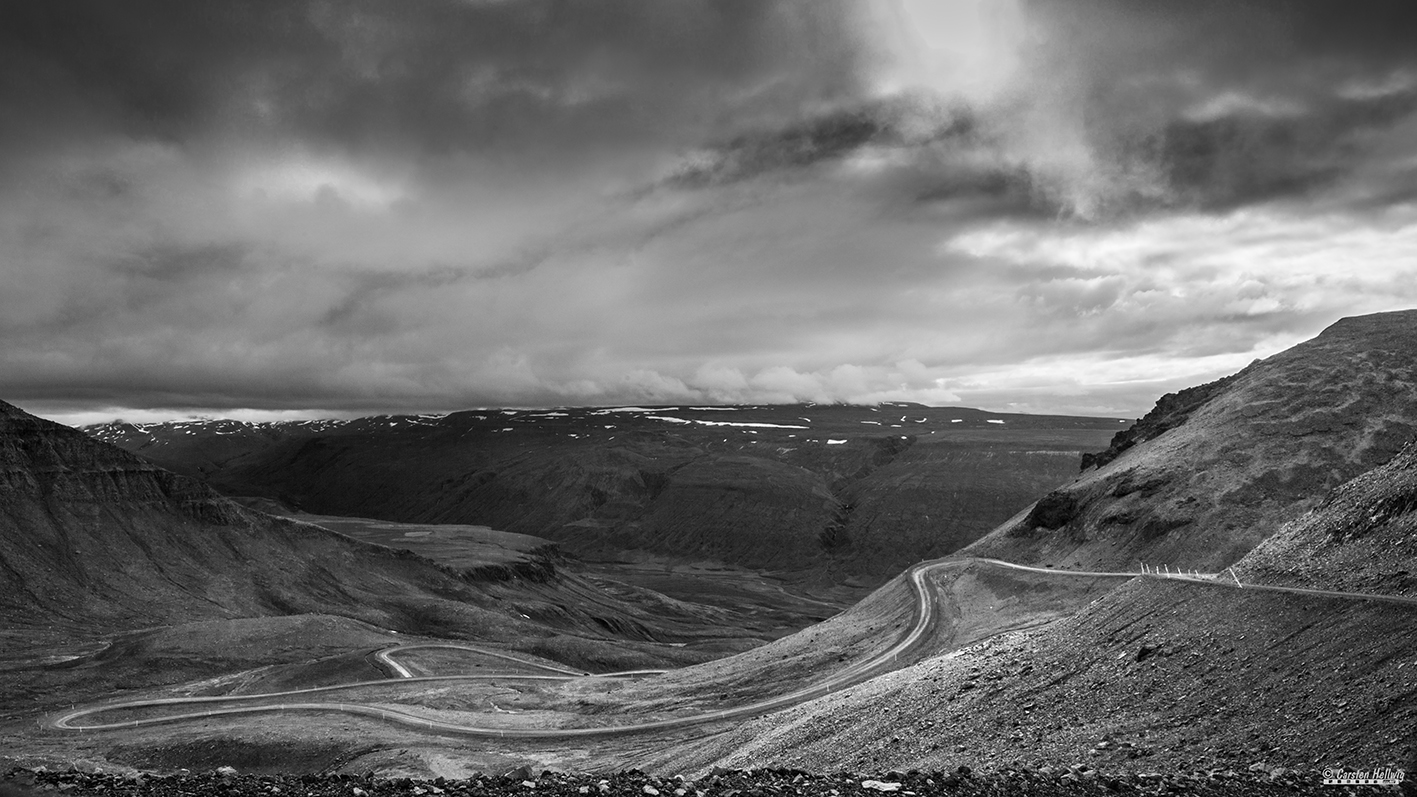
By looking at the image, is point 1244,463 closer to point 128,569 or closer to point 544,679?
point 544,679

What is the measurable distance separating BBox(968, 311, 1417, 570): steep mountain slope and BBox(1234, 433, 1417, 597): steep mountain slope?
45.8 metres

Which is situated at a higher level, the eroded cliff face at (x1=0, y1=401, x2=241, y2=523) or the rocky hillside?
the eroded cliff face at (x1=0, y1=401, x2=241, y2=523)

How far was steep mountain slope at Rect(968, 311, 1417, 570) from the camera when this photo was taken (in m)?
89.6

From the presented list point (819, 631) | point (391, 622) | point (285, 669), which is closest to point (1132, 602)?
point (819, 631)

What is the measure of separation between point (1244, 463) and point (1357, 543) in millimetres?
69967

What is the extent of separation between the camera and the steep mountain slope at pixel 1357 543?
3278 centimetres

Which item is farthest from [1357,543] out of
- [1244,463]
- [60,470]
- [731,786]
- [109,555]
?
[60,470]

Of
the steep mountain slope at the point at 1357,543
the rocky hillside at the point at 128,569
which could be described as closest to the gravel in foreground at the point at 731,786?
the steep mountain slope at the point at 1357,543

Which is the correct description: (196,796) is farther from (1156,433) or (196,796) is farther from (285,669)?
(1156,433)

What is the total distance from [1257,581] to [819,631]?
59.7 meters

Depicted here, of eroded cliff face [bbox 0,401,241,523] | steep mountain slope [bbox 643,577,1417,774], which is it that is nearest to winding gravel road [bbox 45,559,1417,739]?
steep mountain slope [bbox 643,577,1417,774]

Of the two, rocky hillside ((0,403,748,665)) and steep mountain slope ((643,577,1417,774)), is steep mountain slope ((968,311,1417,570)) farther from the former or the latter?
rocky hillside ((0,403,748,665))

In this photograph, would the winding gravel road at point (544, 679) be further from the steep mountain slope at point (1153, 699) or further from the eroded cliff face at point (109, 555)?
the eroded cliff face at point (109, 555)

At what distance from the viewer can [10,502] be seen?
171 m
